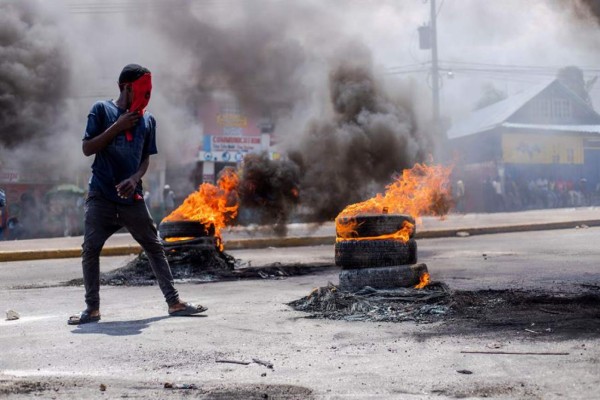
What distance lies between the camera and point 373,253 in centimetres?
607

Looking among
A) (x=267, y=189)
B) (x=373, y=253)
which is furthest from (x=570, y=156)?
(x=373, y=253)

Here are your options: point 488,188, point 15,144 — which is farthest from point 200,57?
point 488,188

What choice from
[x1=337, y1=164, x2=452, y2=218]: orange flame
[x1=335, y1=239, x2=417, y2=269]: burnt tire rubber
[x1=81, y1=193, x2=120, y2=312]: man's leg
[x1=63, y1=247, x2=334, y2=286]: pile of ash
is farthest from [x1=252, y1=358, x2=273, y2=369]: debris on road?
[x1=63, y1=247, x2=334, y2=286]: pile of ash

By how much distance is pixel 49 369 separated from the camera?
367 cm

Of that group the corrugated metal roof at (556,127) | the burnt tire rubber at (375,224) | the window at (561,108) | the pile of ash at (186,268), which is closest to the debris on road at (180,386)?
the burnt tire rubber at (375,224)

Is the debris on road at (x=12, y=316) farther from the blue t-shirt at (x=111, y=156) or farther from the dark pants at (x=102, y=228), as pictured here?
the blue t-shirt at (x=111, y=156)

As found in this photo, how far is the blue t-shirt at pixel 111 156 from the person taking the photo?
526 cm

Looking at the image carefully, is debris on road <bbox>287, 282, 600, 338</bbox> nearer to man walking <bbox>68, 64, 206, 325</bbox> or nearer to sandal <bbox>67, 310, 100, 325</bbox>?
man walking <bbox>68, 64, 206, 325</bbox>

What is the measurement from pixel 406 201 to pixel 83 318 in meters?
4.03

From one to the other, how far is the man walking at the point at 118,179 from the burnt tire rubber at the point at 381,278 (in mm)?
1403

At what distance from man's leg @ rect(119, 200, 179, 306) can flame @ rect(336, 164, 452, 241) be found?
5.81 feet

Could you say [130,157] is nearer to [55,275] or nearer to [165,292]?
[165,292]

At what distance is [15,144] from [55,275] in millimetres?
2287

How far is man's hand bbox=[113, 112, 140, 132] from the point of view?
5.20m
